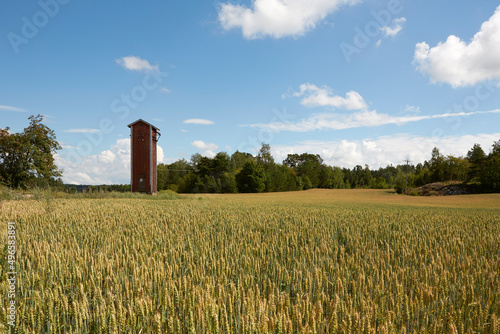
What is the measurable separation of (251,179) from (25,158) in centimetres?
4043

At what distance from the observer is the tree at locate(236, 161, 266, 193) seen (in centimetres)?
6388

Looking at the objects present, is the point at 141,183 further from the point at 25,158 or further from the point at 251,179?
the point at 251,179

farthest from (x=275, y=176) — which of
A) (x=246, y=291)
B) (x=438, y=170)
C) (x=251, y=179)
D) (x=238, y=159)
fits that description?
(x=246, y=291)

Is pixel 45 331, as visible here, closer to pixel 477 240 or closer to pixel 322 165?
pixel 477 240

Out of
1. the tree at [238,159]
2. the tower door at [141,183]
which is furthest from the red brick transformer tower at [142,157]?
the tree at [238,159]

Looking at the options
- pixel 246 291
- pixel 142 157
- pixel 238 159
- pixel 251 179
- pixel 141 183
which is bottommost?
pixel 246 291

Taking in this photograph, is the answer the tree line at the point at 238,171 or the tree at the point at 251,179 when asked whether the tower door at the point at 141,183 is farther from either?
the tree at the point at 251,179

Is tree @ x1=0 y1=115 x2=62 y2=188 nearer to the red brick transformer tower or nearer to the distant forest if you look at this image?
the red brick transformer tower

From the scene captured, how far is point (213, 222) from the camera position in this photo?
347 inches

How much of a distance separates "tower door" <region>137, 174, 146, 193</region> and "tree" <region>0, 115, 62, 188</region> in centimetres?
843

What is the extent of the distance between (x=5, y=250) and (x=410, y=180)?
78.2 m

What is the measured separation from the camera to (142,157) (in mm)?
31094

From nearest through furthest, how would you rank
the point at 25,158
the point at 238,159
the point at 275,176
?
the point at 25,158 < the point at 275,176 < the point at 238,159

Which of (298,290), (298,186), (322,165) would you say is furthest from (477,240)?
(322,165)
